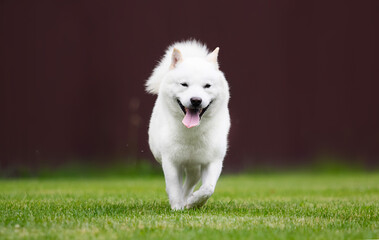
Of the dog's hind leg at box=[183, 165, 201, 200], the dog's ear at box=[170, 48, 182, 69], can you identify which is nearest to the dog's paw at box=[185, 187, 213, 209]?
the dog's hind leg at box=[183, 165, 201, 200]

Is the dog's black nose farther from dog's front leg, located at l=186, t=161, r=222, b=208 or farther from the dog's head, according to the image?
dog's front leg, located at l=186, t=161, r=222, b=208

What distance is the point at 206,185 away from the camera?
5191 millimetres

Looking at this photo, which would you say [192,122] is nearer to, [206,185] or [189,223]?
[206,185]

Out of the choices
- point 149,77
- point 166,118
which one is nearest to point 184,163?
point 166,118

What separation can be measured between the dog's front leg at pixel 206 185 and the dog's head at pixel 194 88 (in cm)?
57

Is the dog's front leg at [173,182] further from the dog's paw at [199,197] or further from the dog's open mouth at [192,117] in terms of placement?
the dog's open mouth at [192,117]

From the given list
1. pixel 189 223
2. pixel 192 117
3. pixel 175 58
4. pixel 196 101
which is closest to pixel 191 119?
pixel 192 117

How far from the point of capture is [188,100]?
480 centimetres

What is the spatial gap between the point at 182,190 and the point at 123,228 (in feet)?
6.86

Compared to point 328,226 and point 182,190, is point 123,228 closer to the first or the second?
point 328,226

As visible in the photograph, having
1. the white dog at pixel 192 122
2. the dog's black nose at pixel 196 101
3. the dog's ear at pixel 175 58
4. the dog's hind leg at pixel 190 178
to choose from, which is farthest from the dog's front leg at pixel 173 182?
the dog's ear at pixel 175 58

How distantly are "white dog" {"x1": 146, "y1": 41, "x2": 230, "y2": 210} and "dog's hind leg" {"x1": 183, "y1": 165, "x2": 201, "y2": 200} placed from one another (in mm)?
59

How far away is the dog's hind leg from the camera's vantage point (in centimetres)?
572

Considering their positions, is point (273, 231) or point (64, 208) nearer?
point (273, 231)
